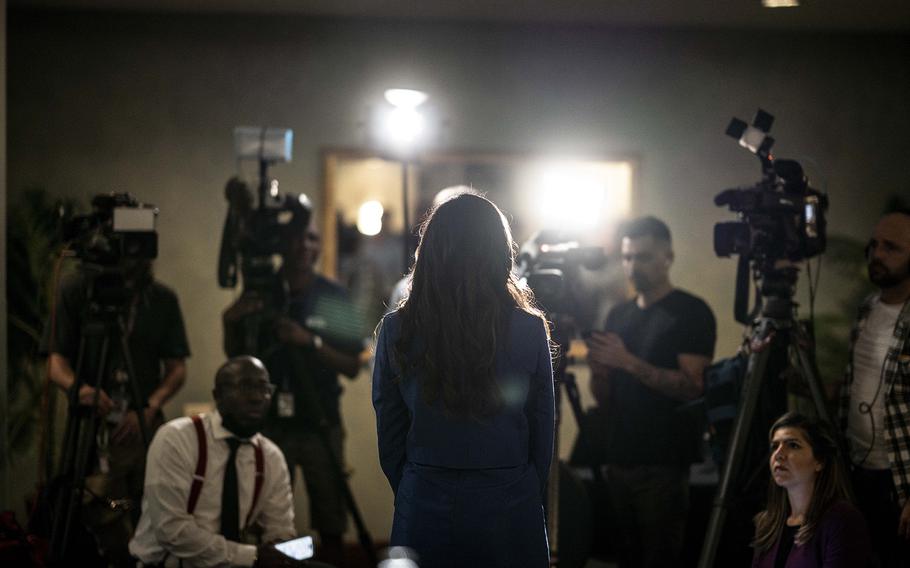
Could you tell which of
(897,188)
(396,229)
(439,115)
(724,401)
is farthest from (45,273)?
(897,188)

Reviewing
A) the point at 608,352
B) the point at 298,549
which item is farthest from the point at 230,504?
the point at 608,352

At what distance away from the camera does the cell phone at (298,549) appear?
8.21 ft

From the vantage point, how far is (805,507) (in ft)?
9.27

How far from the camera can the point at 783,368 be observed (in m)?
3.24

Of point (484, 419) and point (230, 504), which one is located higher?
point (484, 419)

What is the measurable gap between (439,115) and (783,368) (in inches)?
103

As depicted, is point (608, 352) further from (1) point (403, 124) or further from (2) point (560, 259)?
(1) point (403, 124)

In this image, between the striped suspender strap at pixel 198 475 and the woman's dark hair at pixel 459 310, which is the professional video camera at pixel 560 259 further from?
the woman's dark hair at pixel 459 310

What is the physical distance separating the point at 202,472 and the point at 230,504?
119 mm

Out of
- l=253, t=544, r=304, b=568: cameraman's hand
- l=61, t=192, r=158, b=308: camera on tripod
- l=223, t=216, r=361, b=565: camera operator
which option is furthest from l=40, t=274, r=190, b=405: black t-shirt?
l=253, t=544, r=304, b=568: cameraman's hand

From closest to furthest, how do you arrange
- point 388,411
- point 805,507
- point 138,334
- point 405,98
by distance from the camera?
1. point 388,411
2. point 805,507
3. point 138,334
4. point 405,98

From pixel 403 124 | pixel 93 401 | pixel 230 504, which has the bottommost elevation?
pixel 230 504

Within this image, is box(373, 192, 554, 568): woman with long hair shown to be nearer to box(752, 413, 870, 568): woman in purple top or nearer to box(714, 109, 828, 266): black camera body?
box(752, 413, 870, 568): woman in purple top

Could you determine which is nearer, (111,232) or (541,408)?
(541,408)
